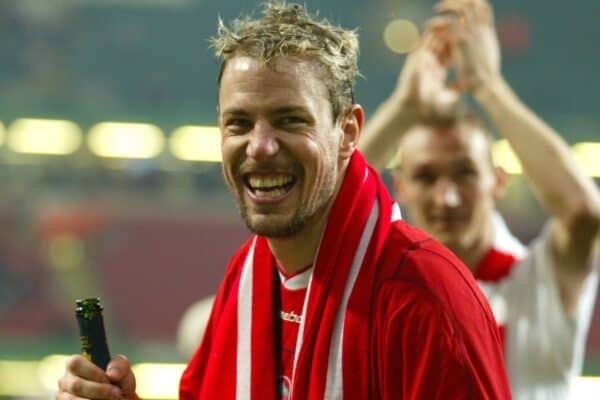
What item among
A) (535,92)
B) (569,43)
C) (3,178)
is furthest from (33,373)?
(569,43)

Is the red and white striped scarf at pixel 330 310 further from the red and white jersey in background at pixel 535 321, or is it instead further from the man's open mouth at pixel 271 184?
the red and white jersey in background at pixel 535 321

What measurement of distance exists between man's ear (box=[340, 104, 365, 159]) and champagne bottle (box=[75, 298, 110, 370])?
470 mm

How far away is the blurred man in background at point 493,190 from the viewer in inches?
110

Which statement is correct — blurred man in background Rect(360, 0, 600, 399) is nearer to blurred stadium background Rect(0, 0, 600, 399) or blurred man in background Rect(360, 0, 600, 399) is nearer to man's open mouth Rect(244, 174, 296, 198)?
man's open mouth Rect(244, 174, 296, 198)

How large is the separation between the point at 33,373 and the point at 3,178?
4.48ft

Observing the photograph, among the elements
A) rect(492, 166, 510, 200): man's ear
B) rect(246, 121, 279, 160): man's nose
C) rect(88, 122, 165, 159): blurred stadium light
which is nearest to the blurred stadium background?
rect(88, 122, 165, 159): blurred stadium light

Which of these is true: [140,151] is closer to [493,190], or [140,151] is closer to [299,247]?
[493,190]

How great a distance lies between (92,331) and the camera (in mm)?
1799

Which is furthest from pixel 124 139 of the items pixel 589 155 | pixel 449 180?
pixel 449 180

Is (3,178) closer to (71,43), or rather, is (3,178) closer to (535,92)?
(71,43)

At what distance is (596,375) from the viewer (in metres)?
6.79

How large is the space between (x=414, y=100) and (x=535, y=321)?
26.1 inches

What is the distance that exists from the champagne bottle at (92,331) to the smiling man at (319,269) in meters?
0.02

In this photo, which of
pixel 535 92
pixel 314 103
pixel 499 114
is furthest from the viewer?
pixel 535 92
